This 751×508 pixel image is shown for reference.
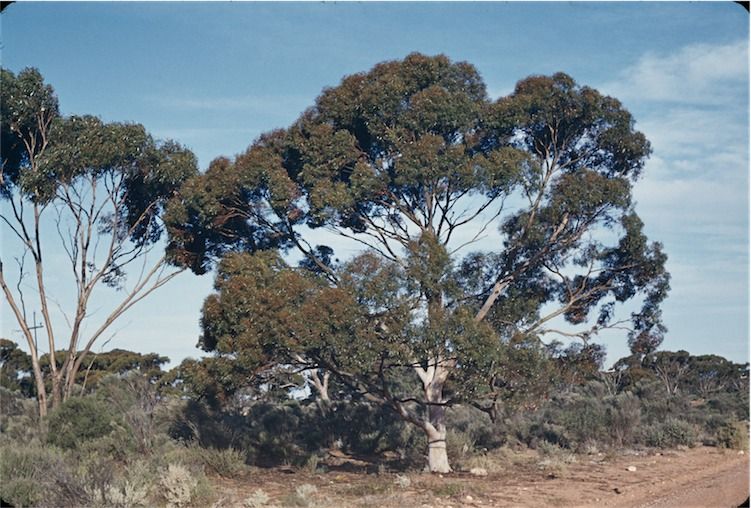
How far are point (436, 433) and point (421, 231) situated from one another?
185 inches

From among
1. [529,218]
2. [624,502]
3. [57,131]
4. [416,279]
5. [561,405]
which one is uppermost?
[57,131]

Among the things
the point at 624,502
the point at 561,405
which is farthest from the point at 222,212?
the point at 561,405

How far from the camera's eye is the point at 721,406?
121ft

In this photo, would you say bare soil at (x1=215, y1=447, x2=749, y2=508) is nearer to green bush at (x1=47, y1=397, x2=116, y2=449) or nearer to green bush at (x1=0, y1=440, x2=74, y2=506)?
green bush at (x1=0, y1=440, x2=74, y2=506)

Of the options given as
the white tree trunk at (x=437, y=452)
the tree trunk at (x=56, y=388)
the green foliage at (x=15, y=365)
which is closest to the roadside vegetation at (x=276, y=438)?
the white tree trunk at (x=437, y=452)

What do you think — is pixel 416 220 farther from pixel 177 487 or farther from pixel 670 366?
pixel 670 366

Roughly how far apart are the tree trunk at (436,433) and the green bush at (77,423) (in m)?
7.85

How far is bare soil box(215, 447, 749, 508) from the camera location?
1512cm

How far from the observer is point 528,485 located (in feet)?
58.4

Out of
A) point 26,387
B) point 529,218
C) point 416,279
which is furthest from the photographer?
point 26,387

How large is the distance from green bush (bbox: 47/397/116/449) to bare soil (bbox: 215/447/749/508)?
13.9 ft

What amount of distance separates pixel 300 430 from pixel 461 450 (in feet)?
17.5

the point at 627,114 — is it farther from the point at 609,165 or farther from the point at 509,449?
the point at 509,449

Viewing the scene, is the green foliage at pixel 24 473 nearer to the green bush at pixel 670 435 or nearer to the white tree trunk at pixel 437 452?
the white tree trunk at pixel 437 452
